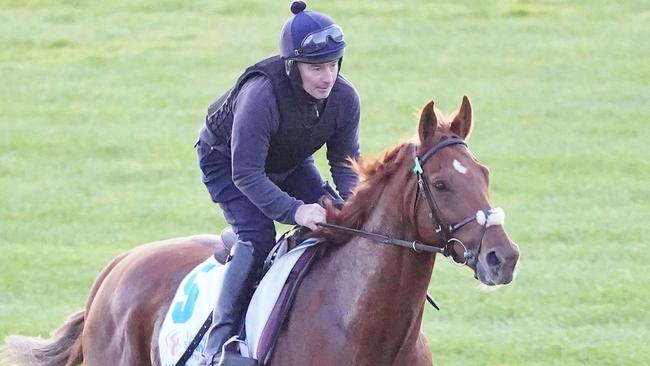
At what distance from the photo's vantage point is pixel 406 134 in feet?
54.6

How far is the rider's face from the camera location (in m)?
6.00

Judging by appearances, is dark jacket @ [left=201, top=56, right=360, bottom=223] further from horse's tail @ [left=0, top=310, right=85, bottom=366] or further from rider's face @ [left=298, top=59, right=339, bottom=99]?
horse's tail @ [left=0, top=310, right=85, bottom=366]

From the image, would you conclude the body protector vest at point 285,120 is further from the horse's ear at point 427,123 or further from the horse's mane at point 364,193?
the horse's ear at point 427,123

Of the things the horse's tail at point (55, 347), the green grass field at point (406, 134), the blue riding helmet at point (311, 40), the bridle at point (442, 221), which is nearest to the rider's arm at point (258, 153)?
the blue riding helmet at point (311, 40)

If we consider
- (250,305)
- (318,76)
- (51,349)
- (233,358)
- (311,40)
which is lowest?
(51,349)

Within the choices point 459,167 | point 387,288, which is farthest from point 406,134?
point 459,167

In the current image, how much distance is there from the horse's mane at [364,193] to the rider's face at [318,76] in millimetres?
347

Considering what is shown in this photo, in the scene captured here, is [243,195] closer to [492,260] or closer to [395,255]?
[395,255]

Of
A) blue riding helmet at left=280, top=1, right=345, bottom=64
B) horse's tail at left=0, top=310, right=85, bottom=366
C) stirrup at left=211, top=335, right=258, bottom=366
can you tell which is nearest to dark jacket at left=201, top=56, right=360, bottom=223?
blue riding helmet at left=280, top=1, right=345, bottom=64

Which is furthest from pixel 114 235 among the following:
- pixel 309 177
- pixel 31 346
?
pixel 309 177

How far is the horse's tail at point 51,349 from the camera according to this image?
25.0 ft

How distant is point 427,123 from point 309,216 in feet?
2.36

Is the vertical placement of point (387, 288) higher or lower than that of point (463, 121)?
lower

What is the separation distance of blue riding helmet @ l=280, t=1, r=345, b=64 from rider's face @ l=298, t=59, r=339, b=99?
0.12ft
